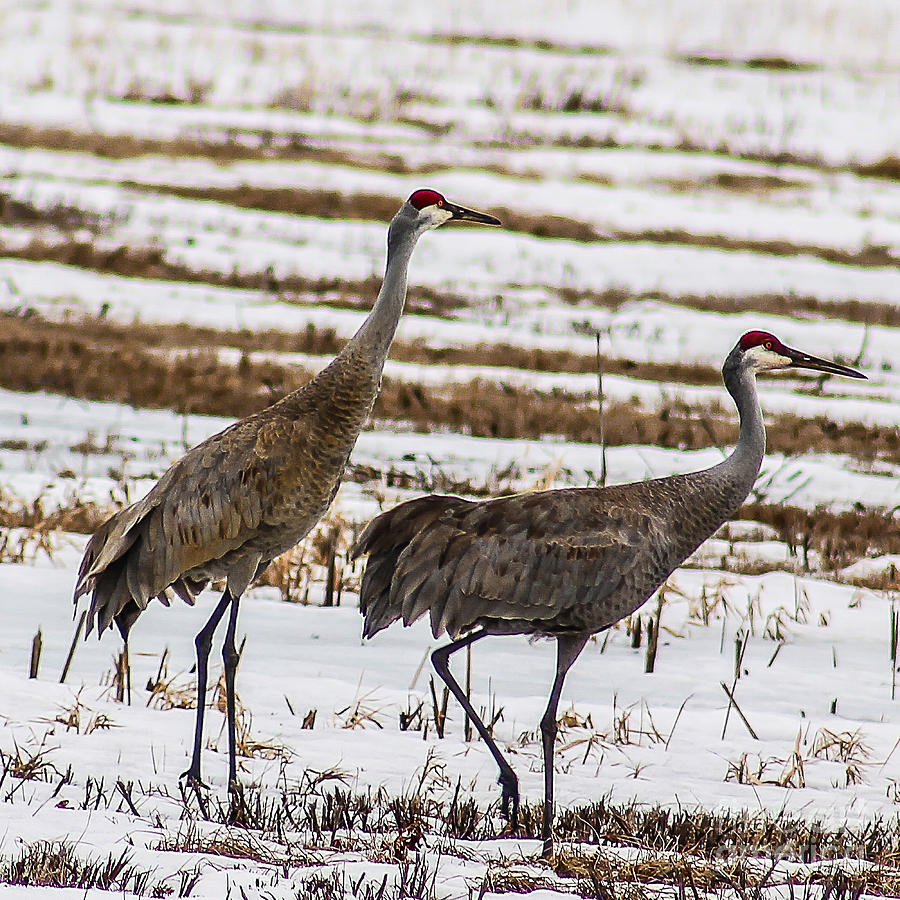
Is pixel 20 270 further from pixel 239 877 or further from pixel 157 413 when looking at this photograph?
pixel 239 877

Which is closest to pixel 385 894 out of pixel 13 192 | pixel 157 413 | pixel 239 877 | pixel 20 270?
pixel 239 877

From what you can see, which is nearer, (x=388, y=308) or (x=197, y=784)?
(x=197, y=784)

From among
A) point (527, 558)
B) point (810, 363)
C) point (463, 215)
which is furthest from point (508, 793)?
point (463, 215)

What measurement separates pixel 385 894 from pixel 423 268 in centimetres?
1314

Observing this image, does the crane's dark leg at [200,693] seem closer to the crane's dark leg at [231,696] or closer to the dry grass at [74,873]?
the crane's dark leg at [231,696]

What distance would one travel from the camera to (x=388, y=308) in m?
5.65

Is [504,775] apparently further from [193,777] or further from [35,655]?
[35,655]

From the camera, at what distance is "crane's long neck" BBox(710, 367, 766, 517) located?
219 inches

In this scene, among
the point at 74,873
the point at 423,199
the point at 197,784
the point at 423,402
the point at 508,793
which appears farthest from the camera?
the point at 423,402

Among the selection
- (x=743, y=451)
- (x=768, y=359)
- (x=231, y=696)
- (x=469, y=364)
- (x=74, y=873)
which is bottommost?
(x=74, y=873)

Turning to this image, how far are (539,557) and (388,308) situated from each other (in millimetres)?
1060

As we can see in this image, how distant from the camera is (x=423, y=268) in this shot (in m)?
16.8

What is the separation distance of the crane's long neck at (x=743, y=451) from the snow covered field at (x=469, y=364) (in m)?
0.73

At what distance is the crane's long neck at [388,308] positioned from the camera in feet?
18.2
